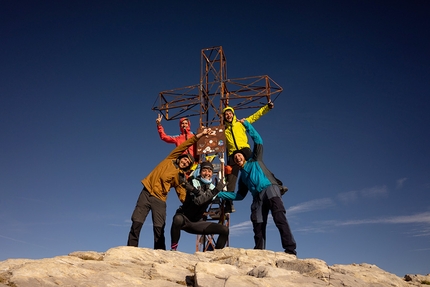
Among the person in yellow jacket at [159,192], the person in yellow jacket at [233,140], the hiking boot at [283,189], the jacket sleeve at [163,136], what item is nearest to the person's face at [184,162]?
the person in yellow jacket at [159,192]

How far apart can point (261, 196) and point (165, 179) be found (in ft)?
6.00

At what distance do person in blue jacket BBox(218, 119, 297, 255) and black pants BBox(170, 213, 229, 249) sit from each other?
66 cm

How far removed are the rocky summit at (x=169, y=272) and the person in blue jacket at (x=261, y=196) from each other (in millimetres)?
1071

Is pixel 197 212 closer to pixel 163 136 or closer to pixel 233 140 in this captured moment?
pixel 233 140

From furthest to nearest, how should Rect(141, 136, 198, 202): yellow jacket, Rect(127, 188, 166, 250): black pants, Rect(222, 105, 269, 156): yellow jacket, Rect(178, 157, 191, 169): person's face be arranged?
Rect(222, 105, 269, 156): yellow jacket < Rect(178, 157, 191, 169): person's face < Rect(141, 136, 198, 202): yellow jacket < Rect(127, 188, 166, 250): black pants

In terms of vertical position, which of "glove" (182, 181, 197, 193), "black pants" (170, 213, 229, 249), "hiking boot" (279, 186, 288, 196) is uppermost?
"hiking boot" (279, 186, 288, 196)

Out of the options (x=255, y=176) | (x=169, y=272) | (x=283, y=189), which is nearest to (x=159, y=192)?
(x=255, y=176)

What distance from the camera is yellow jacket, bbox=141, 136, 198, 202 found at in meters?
7.11

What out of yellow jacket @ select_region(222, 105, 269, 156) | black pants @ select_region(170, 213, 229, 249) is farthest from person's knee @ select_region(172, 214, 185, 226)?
yellow jacket @ select_region(222, 105, 269, 156)

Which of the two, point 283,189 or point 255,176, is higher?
point 255,176

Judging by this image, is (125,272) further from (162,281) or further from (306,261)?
(306,261)

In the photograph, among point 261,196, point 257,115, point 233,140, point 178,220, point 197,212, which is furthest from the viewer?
point 257,115

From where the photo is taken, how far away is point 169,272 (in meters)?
4.61

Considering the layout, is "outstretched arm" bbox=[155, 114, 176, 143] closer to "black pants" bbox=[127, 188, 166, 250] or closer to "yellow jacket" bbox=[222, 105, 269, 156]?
"yellow jacket" bbox=[222, 105, 269, 156]
